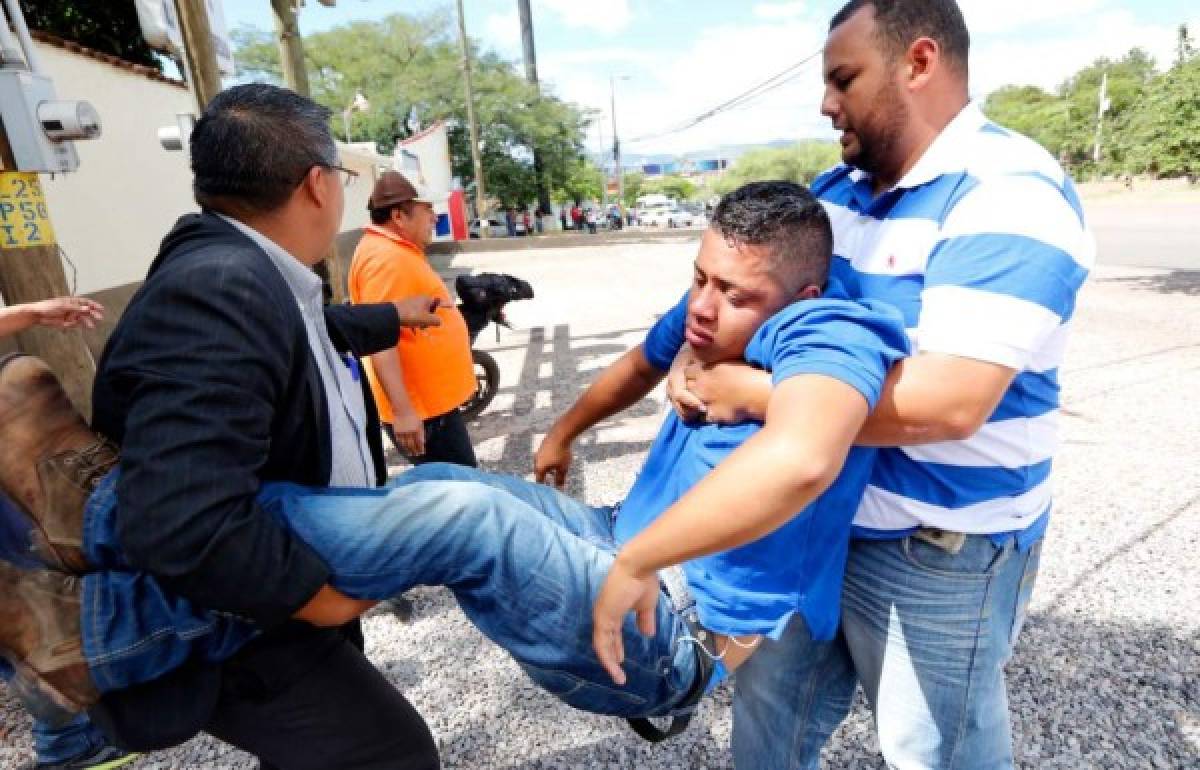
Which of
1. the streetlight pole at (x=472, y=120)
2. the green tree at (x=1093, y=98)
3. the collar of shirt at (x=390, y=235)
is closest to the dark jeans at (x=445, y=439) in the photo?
the collar of shirt at (x=390, y=235)

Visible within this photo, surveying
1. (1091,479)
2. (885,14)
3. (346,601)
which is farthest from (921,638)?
(1091,479)

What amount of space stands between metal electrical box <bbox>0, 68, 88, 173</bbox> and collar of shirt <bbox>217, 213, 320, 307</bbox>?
1.78 metres

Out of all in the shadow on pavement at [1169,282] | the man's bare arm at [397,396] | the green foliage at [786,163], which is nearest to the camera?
the man's bare arm at [397,396]

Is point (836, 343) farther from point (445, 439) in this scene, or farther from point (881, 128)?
point (445, 439)

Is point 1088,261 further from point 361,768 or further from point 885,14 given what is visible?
point 361,768

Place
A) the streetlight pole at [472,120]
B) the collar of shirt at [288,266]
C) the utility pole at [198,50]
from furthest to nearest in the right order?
the streetlight pole at [472,120]
the utility pole at [198,50]
the collar of shirt at [288,266]

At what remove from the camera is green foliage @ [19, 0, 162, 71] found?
8.95 metres

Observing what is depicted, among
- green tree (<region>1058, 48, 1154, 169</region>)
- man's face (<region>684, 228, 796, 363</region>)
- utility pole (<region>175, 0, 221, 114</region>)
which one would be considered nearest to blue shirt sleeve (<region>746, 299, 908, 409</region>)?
man's face (<region>684, 228, 796, 363</region>)

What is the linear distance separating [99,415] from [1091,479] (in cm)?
477

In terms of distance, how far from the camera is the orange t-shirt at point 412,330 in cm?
294

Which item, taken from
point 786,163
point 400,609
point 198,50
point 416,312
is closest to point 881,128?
point 416,312

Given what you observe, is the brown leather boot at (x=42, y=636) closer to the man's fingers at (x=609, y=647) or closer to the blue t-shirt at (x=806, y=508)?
the man's fingers at (x=609, y=647)

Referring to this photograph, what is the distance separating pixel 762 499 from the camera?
0.90 m

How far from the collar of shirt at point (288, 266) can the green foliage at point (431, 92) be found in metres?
31.3
